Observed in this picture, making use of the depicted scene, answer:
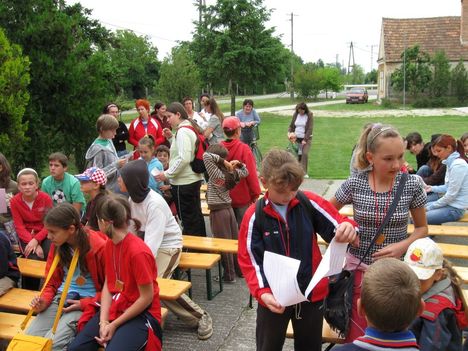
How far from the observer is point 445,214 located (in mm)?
6551

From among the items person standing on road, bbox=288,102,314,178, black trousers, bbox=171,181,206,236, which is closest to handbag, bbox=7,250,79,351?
black trousers, bbox=171,181,206,236

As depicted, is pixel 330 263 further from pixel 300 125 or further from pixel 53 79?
pixel 300 125

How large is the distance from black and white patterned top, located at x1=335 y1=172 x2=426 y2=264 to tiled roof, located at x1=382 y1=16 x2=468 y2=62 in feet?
144

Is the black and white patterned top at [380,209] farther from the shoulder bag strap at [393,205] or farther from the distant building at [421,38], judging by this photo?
the distant building at [421,38]

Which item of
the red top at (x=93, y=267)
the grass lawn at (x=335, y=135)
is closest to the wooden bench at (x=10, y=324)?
the red top at (x=93, y=267)

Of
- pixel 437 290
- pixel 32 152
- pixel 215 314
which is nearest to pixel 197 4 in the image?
pixel 32 152

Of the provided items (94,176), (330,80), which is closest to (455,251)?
(94,176)

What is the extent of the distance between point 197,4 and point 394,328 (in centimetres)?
3054

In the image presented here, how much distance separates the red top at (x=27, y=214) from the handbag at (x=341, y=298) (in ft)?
12.0

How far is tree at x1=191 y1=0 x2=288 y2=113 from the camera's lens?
2873cm

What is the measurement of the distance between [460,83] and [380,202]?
1612 inches

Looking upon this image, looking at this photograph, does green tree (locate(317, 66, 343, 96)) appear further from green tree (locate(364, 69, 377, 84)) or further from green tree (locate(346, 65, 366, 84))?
green tree (locate(346, 65, 366, 84))

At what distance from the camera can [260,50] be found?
94.1 ft

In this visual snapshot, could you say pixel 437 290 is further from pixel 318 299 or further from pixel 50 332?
pixel 50 332
